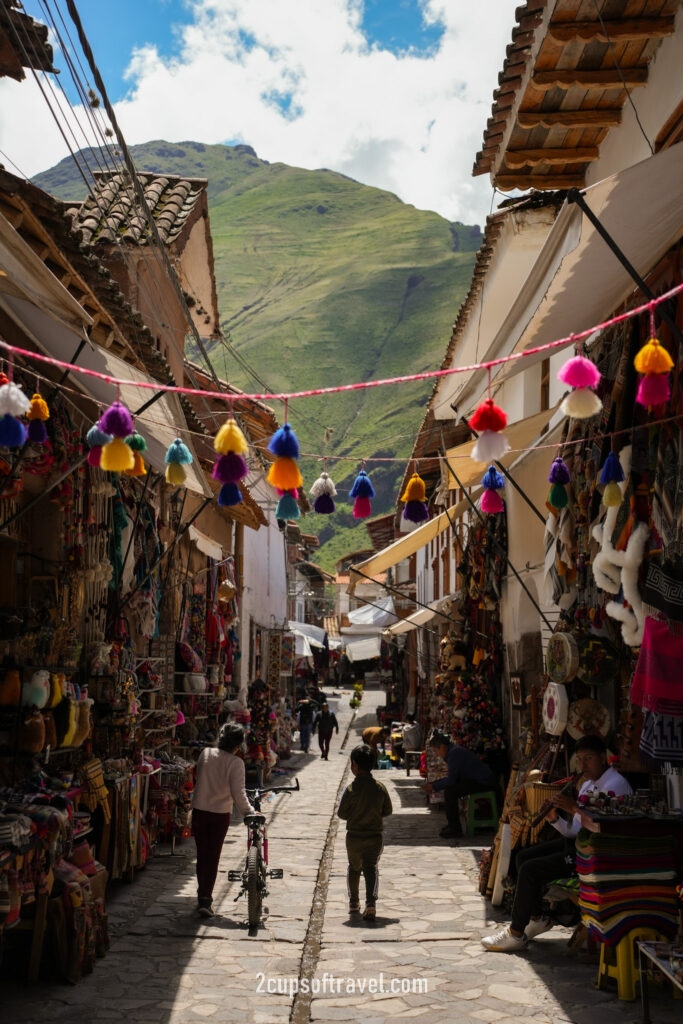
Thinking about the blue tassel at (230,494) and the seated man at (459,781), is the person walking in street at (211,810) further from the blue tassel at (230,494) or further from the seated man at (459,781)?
the seated man at (459,781)

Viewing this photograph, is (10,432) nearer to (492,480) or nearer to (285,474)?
(285,474)

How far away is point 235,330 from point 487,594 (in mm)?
126923

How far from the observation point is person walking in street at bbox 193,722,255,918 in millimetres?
8438

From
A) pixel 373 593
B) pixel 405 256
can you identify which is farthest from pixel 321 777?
pixel 405 256

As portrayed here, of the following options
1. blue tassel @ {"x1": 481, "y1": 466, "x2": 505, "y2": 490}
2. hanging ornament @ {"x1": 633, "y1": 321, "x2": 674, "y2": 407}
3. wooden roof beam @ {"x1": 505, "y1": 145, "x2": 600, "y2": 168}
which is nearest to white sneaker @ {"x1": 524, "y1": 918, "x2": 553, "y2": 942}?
blue tassel @ {"x1": 481, "y1": 466, "x2": 505, "y2": 490}

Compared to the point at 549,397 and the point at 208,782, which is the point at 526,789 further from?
the point at 549,397

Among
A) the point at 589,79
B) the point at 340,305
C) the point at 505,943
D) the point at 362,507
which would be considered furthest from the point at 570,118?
the point at 340,305

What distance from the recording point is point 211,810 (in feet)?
27.8

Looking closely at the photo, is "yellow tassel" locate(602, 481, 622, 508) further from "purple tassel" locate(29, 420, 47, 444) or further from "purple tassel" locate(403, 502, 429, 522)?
"purple tassel" locate(29, 420, 47, 444)

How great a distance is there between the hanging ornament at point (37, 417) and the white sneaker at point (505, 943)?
4581 mm

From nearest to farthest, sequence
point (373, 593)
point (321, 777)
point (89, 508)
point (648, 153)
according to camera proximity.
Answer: point (648, 153) < point (89, 508) < point (321, 777) < point (373, 593)

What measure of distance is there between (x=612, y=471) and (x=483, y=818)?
25.9ft

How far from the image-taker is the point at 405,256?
15950 centimetres

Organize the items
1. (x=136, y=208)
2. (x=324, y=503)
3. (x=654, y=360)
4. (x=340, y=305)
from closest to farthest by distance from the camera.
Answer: (x=654, y=360), (x=324, y=503), (x=136, y=208), (x=340, y=305)
